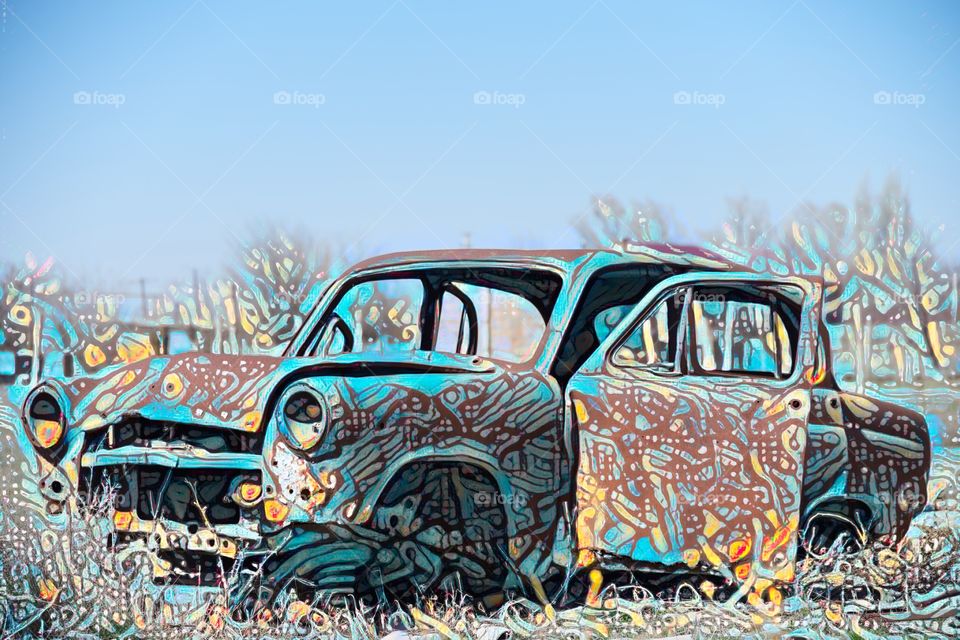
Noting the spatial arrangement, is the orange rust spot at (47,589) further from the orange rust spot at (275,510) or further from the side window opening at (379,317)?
the side window opening at (379,317)

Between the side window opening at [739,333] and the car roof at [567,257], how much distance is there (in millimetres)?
176

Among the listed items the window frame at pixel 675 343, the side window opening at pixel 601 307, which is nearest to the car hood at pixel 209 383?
the side window opening at pixel 601 307

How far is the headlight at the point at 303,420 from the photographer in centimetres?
407

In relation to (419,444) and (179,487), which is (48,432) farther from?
(419,444)

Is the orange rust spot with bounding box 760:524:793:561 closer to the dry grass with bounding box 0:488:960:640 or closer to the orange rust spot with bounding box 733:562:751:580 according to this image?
the orange rust spot with bounding box 733:562:751:580

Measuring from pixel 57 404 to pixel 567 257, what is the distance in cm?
266

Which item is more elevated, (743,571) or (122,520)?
(122,520)

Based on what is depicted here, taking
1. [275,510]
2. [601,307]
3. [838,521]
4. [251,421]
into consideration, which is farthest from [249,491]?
[838,521]

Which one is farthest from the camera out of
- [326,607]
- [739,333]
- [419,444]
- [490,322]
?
[739,333]

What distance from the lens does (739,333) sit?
474 centimetres

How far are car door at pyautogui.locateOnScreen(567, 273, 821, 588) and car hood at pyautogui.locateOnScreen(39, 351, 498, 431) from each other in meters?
0.63

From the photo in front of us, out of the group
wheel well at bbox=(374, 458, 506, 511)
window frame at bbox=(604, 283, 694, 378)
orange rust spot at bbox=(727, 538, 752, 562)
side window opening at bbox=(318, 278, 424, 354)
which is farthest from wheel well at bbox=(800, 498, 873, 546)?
side window opening at bbox=(318, 278, 424, 354)

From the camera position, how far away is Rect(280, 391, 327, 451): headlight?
407cm

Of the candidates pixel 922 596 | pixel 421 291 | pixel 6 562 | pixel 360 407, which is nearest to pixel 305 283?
pixel 421 291
